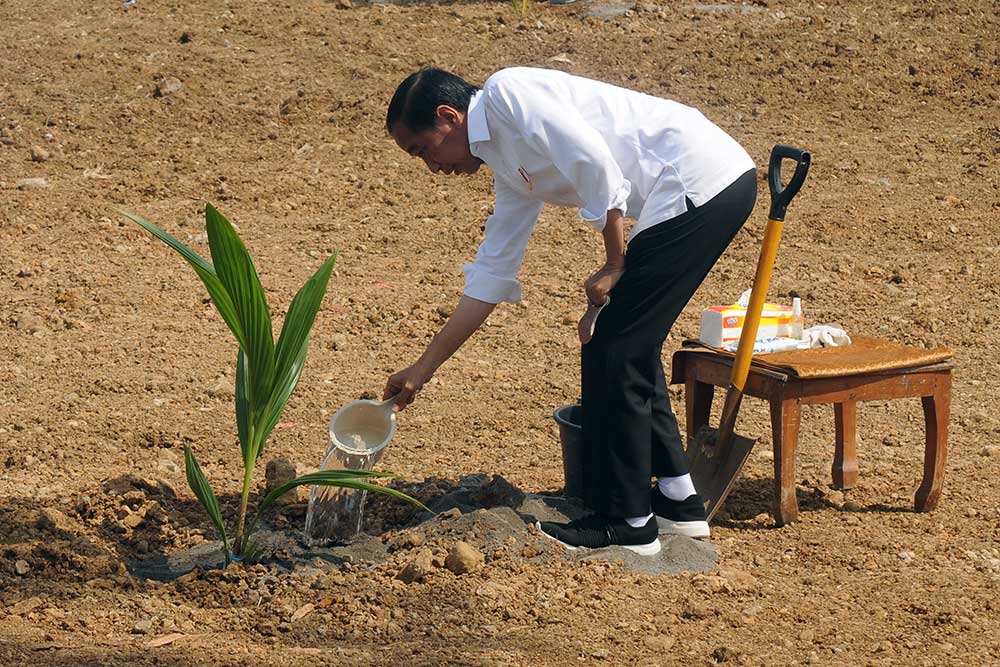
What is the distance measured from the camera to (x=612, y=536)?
3564mm

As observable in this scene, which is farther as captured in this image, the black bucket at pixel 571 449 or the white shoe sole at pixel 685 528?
the black bucket at pixel 571 449

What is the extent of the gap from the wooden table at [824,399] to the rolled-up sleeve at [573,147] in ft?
3.07

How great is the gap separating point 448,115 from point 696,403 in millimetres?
1453

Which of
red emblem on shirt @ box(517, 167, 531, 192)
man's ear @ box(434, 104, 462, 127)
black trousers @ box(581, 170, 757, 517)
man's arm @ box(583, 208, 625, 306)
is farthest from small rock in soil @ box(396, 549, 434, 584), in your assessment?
man's ear @ box(434, 104, 462, 127)

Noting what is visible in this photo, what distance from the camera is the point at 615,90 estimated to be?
337 cm

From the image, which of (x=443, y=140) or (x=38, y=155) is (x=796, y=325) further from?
(x=38, y=155)

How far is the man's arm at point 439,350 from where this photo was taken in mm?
3463

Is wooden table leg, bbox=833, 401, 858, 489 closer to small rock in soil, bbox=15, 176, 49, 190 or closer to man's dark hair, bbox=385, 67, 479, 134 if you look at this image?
man's dark hair, bbox=385, 67, 479, 134

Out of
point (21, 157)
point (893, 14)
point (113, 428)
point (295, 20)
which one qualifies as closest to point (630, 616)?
point (113, 428)

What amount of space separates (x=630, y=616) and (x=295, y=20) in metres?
6.30

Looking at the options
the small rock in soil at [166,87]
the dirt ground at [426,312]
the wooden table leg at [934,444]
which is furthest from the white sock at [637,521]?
the small rock in soil at [166,87]

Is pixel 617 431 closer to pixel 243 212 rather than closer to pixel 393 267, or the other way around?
pixel 393 267

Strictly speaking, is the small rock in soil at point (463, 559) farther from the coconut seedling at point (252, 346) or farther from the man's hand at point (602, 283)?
the man's hand at point (602, 283)

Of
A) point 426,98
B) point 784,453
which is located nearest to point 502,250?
point 426,98
